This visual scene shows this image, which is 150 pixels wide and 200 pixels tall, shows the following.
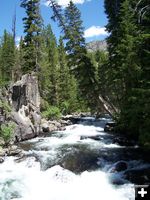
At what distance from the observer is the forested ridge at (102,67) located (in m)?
21.1

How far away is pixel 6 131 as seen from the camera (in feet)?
87.4

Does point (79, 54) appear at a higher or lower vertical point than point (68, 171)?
higher

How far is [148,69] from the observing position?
18.8 metres

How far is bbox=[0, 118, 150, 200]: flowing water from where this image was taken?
638 inches

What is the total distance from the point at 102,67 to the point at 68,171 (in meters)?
23.8

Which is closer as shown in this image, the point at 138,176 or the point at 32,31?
the point at 138,176

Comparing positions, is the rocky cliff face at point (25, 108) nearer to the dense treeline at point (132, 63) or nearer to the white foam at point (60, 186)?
the dense treeline at point (132, 63)

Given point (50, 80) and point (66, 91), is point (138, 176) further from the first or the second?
point (66, 91)

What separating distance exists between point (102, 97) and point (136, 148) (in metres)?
13.6

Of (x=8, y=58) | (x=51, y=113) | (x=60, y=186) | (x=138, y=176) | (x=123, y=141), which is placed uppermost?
(x=8, y=58)

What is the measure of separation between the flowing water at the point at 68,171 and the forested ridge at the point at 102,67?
254cm

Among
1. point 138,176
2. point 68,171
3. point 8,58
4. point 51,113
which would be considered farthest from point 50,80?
point 138,176

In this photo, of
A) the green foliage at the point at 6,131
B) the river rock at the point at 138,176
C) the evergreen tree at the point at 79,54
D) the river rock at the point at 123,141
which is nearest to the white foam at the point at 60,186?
the river rock at the point at 138,176

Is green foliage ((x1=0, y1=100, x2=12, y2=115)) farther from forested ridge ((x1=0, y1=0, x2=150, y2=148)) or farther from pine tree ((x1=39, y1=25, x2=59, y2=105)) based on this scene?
Result: pine tree ((x1=39, y1=25, x2=59, y2=105))
